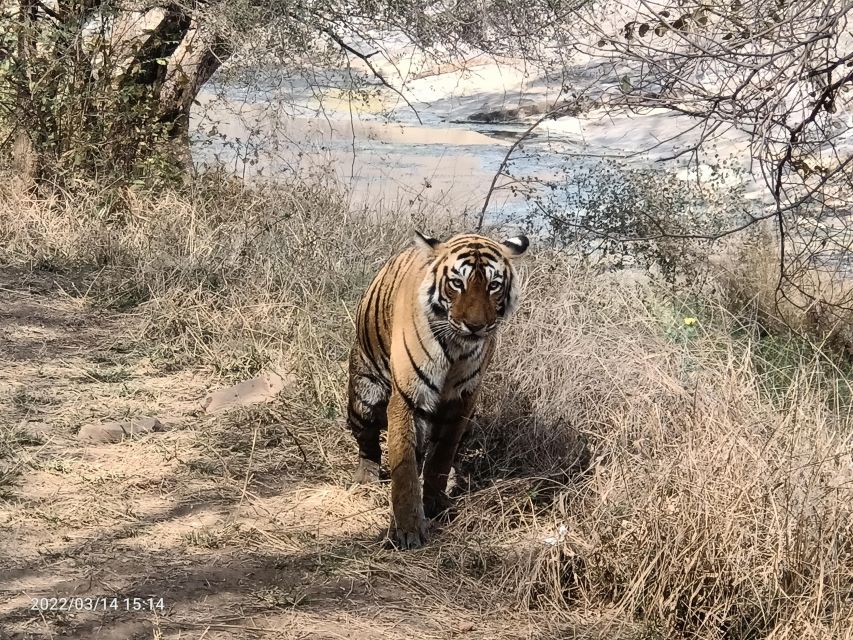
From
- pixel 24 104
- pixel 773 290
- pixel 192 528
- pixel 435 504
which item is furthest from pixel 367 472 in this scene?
pixel 24 104

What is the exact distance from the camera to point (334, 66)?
8.62m

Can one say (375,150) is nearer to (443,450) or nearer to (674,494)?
(443,450)

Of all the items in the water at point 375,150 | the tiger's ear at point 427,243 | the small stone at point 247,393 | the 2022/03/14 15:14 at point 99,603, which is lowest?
the 2022/03/14 15:14 at point 99,603

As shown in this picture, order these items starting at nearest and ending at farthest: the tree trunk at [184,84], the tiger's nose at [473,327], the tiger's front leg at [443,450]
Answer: the tiger's nose at [473,327]
the tiger's front leg at [443,450]
the tree trunk at [184,84]

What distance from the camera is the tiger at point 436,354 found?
4023 millimetres

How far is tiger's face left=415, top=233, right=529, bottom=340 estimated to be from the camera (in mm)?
3953

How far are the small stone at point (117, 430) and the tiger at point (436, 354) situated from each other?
1525 mm

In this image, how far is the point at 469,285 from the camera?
4.00 meters

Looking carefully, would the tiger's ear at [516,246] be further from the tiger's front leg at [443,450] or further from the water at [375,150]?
the water at [375,150]

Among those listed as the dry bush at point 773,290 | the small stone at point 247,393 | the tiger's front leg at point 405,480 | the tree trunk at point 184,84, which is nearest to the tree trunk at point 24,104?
the tree trunk at point 184,84

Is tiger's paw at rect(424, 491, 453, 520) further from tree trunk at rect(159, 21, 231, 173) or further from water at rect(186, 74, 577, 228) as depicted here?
tree trunk at rect(159, 21, 231, 173)

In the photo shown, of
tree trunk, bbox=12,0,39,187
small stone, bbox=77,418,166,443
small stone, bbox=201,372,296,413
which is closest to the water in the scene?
tree trunk, bbox=12,0,39,187

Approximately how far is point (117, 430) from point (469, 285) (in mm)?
2148

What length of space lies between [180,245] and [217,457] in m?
3.05
